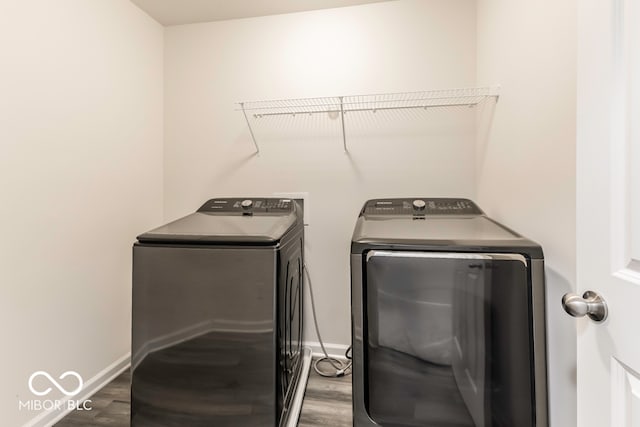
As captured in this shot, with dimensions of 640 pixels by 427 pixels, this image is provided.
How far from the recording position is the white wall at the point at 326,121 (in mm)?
1970

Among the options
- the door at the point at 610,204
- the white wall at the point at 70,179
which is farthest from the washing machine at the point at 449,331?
the white wall at the point at 70,179

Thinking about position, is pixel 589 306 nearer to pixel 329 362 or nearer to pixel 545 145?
pixel 545 145

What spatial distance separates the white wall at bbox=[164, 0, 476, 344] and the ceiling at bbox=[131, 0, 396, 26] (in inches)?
2.0

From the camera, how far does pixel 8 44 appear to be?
1.32m

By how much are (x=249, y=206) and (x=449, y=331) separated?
48.6 inches

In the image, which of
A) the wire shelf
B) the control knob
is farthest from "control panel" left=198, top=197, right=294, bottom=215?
the control knob

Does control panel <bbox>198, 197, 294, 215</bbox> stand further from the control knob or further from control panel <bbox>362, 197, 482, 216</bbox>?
the control knob

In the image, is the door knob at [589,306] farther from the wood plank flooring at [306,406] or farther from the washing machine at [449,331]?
the wood plank flooring at [306,406]

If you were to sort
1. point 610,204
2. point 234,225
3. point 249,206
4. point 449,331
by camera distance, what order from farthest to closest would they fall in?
point 249,206 → point 234,225 → point 449,331 → point 610,204

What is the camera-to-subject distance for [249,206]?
188 cm

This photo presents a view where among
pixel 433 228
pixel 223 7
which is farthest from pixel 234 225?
pixel 223 7

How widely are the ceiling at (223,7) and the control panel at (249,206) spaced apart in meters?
1.21

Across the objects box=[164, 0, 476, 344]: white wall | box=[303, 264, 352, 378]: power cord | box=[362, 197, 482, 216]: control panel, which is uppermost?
box=[164, 0, 476, 344]: white wall

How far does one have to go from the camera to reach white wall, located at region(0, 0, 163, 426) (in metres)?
1.35
